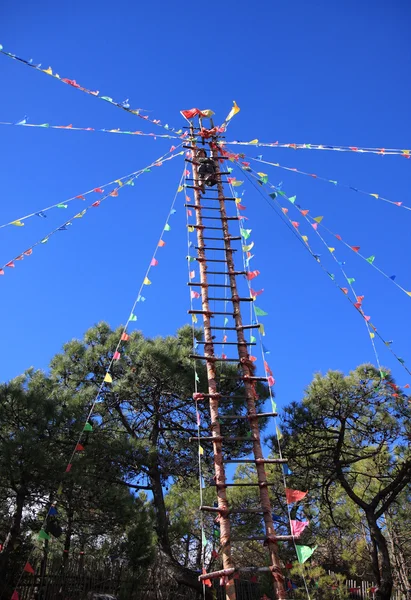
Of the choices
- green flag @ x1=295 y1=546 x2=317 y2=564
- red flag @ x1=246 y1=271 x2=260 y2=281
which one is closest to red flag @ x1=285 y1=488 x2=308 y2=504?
green flag @ x1=295 y1=546 x2=317 y2=564

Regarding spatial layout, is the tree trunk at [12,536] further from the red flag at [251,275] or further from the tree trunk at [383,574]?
the tree trunk at [383,574]

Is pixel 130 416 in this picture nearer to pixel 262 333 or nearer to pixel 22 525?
pixel 22 525

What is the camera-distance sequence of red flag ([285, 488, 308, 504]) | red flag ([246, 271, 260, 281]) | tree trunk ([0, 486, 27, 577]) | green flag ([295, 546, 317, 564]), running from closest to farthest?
green flag ([295, 546, 317, 564]) < red flag ([285, 488, 308, 504]) < red flag ([246, 271, 260, 281]) < tree trunk ([0, 486, 27, 577])

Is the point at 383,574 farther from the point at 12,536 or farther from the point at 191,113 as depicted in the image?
the point at 191,113

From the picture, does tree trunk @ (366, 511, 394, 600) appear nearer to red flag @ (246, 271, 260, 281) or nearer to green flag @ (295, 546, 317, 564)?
green flag @ (295, 546, 317, 564)

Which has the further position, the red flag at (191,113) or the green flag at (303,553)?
the red flag at (191,113)

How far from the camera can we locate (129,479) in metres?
9.70

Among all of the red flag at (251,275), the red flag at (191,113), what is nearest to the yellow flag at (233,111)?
the red flag at (191,113)

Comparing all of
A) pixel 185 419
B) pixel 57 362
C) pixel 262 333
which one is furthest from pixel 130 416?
pixel 262 333

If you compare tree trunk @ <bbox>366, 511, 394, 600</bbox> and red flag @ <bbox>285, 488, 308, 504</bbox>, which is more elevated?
red flag @ <bbox>285, 488, 308, 504</bbox>

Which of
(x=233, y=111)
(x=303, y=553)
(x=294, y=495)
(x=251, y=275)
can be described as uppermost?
(x=233, y=111)

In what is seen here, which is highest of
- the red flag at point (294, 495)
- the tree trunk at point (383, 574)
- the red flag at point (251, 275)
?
the red flag at point (251, 275)

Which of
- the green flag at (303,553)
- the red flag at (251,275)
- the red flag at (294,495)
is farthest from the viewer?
the red flag at (251,275)

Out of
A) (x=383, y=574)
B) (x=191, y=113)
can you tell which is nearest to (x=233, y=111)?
(x=191, y=113)
